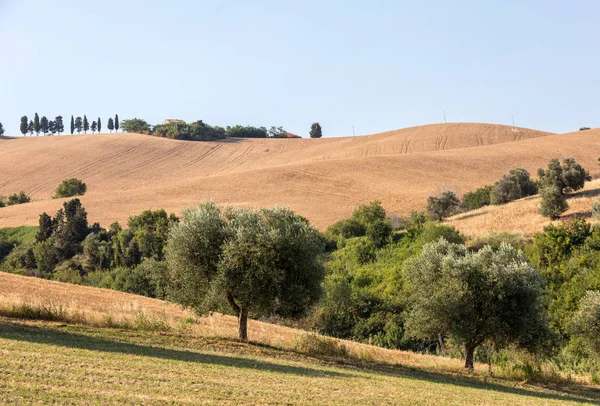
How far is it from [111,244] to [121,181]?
45.4 meters

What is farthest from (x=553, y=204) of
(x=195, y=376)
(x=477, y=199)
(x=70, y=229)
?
(x=195, y=376)

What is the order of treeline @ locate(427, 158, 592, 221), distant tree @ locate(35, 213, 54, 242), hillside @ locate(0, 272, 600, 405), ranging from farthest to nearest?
distant tree @ locate(35, 213, 54, 242), treeline @ locate(427, 158, 592, 221), hillside @ locate(0, 272, 600, 405)

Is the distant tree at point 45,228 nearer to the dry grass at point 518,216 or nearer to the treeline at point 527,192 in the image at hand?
the treeline at point 527,192

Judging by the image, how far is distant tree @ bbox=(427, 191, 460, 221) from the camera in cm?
8688

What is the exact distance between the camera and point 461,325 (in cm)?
3269

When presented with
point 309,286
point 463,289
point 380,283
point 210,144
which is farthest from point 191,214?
point 210,144

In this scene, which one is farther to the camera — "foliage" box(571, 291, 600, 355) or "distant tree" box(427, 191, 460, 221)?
"distant tree" box(427, 191, 460, 221)

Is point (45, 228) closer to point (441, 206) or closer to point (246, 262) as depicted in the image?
point (441, 206)

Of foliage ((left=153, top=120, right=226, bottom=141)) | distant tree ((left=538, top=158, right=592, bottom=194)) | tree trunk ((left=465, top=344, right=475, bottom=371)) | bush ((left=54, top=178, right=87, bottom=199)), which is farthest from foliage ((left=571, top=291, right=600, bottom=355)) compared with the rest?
foliage ((left=153, top=120, right=226, bottom=141))

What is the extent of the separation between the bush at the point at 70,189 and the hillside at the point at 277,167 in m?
1.81

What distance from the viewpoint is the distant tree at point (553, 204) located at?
7125 centimetres

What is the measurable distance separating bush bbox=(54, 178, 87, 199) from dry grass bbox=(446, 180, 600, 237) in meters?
64.9

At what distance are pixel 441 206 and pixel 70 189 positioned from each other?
63.4 metres

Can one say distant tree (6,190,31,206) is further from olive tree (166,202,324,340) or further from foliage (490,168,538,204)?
olive tree (166,202,324,340)
